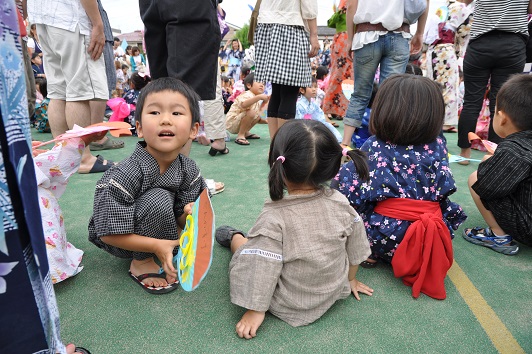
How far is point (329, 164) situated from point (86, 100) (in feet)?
6.31

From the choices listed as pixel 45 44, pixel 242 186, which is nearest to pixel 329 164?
pixel 242 186

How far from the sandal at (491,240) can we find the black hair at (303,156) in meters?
0.91

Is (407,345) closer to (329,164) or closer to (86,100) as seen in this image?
(329,164)

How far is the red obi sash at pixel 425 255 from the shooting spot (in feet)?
4.29

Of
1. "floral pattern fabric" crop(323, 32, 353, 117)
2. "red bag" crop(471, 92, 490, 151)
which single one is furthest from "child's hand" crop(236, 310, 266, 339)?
"floral pattern fabric" crop(323, 32, 353, 117)

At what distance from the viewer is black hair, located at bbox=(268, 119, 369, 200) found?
3.62 feet

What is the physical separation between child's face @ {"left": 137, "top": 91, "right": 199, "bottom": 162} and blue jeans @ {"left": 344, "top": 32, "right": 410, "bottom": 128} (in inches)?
69.4

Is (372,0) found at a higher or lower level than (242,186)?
higher

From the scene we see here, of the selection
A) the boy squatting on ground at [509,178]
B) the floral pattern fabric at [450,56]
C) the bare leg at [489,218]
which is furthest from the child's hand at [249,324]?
the floral pattern fabric at [450,56]

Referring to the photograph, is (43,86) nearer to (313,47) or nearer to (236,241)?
(313,47)

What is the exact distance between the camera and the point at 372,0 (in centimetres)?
245

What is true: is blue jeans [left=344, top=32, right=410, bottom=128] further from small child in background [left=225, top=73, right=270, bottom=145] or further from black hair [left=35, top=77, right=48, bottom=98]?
black hair [left=35, top=77, right=48, bottom=98]

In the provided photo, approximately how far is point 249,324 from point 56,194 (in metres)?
0.90

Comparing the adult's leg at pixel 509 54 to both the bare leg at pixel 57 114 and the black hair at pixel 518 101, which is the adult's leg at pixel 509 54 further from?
the bare leg at pixel 57 114
